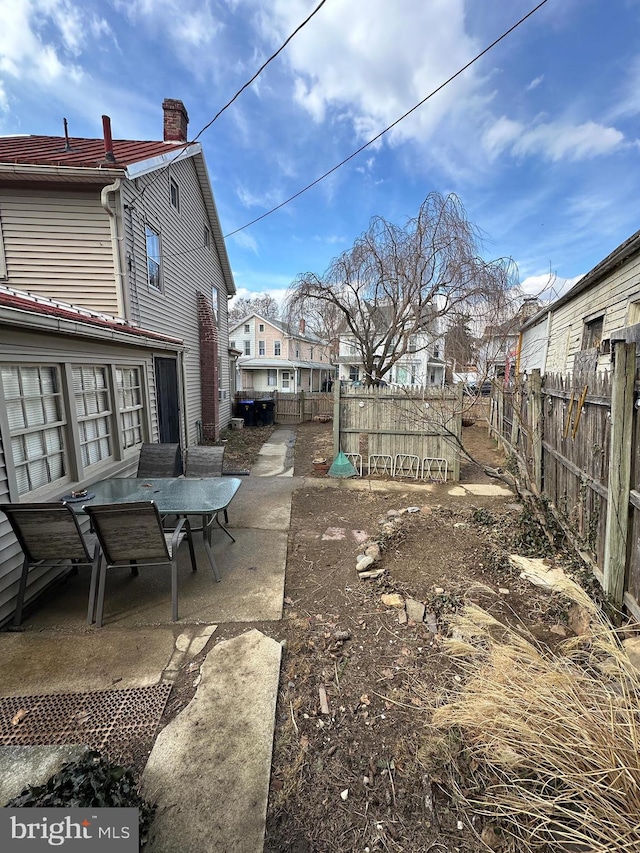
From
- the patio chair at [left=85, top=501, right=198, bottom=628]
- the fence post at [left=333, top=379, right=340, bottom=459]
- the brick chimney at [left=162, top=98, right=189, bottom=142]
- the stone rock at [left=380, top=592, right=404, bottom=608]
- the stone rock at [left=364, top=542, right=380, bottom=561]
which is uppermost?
the brick chimney at [left=162, top=98, right=189, bottom=142]

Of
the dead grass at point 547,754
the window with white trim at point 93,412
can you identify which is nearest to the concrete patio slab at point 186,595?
the window with white trim at point 93,412

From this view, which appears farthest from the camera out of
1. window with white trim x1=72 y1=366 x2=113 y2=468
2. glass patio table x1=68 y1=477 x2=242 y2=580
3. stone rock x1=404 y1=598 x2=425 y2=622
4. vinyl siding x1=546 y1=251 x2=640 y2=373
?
vinyl siding x1=546 y1=251 x2=640 y2=373

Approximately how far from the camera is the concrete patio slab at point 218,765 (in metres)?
1.47

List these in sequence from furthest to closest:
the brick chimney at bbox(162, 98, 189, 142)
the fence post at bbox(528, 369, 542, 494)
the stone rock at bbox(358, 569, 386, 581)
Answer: the brick chimney at bbox(162, 98, 189, 142) → the fence post at bbox(528, 369, 542, 494) → the stone rock at bbox(358, 569, 386, 581)

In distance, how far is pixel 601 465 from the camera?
2922 mm

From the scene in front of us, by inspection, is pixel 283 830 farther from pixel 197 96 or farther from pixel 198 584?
pixel 197 96

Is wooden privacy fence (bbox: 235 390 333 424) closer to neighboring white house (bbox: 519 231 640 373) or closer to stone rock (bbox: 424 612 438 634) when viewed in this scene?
neighboring white house (bbox: 519 231 640 373)

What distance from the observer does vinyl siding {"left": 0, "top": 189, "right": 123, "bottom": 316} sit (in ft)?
20.7

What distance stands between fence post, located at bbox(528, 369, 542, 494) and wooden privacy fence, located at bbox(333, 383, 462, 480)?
1.84m

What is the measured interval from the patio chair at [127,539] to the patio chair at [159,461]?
78.9 inches

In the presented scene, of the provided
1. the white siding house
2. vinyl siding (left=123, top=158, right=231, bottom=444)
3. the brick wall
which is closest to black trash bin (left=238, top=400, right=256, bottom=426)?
vinyl siding (left=123, top=158, right=231, bottom=444)

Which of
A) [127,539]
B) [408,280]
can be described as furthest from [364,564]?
[408,280]

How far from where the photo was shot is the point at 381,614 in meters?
2.98

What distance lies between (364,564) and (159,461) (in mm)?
3107
